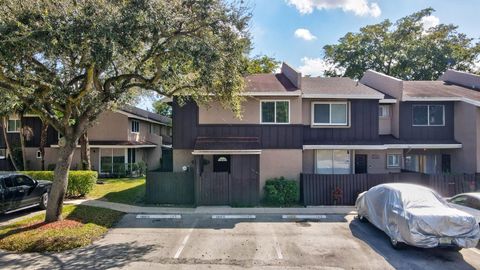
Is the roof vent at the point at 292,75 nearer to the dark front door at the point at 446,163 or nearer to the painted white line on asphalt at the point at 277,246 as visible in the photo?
the painted white line on asphalt at the point at 277,246

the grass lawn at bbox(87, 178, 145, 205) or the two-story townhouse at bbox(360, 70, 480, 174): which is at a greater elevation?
the two-story townhouse at bbox(360, 70, 480, 174)

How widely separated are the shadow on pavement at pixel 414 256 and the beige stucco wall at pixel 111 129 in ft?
71.2

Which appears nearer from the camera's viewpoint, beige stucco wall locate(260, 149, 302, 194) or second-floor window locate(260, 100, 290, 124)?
beige stucco wall locate(260, 149, 302, 194)

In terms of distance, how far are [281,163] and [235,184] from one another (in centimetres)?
289

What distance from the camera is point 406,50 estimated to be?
122ft

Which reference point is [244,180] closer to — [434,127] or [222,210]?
[222,210]

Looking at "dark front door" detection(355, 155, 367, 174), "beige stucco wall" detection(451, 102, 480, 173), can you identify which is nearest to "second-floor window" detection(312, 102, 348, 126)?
"dark front door" detection(355, 155, 367, 174)

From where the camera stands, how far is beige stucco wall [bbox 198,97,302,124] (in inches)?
693

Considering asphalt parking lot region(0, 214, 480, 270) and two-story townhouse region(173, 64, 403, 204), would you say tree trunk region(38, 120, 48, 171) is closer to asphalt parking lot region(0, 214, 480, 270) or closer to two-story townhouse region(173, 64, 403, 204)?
two-story townhouse region(173, 64, 403, 204)

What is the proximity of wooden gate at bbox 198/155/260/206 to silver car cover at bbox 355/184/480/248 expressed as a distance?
6325 millimetres

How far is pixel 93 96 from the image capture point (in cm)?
1327

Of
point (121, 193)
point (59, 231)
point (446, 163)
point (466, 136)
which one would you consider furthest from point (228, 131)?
point (446, 163)

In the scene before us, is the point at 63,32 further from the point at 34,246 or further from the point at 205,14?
the point at 34,246

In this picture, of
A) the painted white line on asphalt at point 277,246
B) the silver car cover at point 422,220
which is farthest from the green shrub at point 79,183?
the silver car cover at point 422,220
